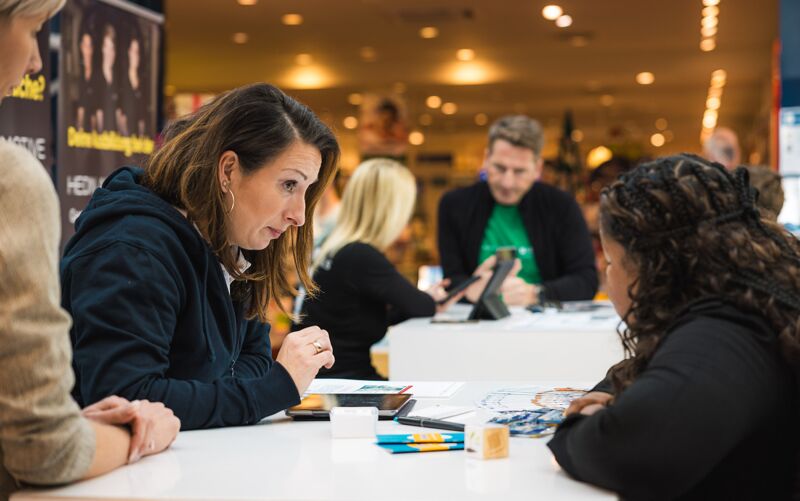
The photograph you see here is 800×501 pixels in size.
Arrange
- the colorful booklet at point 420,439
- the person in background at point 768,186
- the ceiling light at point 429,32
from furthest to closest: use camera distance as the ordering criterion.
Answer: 1. the ceiling light at point 429,32
2. the person in background at point 768,186
3. the colorful booklet at point 420,439

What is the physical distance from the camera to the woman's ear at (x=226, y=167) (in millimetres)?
1979

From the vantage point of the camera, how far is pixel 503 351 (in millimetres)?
3652

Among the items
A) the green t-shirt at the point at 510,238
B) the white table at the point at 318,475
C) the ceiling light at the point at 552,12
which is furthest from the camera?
the ceiling light at the point at 552,12

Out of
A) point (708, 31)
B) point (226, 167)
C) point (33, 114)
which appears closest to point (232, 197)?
point (226, 167)

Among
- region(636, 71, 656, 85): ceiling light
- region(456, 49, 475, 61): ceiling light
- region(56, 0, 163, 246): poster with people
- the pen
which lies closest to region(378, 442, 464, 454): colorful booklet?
the pen

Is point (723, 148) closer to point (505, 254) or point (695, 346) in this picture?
point (505, 254)

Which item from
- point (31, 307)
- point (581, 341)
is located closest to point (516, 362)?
point (581, 341)

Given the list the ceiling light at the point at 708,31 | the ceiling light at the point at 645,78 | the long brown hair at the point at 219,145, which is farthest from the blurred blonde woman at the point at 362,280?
the ceiling light at the point at 645,78

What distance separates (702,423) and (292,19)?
9275 millimetres

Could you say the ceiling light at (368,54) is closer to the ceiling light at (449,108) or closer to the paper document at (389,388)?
the ceiling light at (449,108)

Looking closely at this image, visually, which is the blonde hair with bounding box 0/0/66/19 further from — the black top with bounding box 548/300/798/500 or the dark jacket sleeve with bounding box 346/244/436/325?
the dark jacket sleeve with bounding box 346/244/436/325

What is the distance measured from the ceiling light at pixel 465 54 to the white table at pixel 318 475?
1046 cm

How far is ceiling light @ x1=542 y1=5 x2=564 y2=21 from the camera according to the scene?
9.52 meters

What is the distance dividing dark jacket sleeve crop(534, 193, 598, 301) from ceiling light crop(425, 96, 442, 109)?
10353 millimetres
